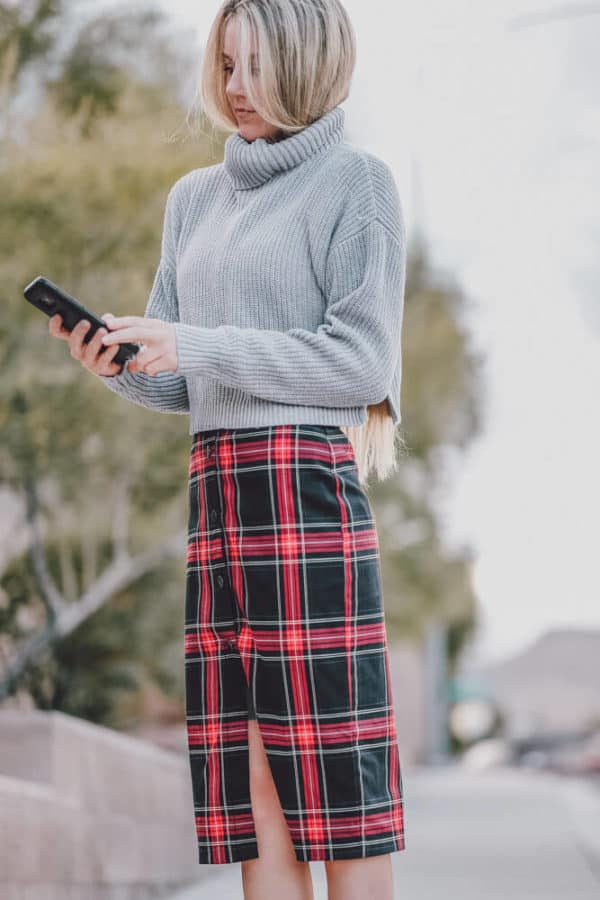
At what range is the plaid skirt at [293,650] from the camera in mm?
1513

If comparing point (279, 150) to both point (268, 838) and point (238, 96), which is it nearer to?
point (238, 96)

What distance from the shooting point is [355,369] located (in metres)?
1.57

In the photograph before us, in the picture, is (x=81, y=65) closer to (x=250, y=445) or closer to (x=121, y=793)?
(x=121, y=793)

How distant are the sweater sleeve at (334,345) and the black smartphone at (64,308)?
0.24ft

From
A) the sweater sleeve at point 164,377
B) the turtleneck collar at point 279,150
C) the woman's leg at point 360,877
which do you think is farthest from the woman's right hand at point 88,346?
the woman's leg at point 360,877

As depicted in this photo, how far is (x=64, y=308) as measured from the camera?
1496 mm

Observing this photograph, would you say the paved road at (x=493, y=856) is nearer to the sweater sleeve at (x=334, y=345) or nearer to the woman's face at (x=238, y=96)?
the sweater sleeve at (x=334, y=345)

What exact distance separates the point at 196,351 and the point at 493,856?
372 cm

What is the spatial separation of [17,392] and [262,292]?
242 cm

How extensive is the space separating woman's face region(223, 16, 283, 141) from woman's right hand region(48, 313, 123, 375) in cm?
35

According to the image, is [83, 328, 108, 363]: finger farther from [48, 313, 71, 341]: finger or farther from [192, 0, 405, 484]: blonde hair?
[192, 0, 405, 484]: blonde hair

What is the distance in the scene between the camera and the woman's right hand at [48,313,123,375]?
59.3 inches

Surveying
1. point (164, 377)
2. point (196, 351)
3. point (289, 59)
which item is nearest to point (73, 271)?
point (164, 377)

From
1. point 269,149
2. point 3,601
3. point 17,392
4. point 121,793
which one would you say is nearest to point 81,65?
point 17,392
